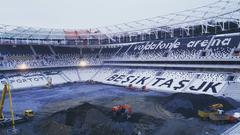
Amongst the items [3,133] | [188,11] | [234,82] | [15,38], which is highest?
[188,11]

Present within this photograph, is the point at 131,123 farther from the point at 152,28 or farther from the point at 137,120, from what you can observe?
the point at 152,28

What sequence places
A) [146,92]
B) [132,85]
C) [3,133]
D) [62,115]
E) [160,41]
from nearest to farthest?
[3,133] < [62,115] < [146,92] < [132,85] < [160,41]

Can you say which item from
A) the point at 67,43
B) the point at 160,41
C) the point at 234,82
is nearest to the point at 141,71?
the point at 160,41

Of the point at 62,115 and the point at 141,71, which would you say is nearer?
the point at 62,115

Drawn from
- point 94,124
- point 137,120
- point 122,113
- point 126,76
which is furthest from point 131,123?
point 126,76

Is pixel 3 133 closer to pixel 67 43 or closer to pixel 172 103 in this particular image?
pixel 172 103

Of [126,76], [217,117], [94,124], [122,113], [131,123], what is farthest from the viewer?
[126,76]

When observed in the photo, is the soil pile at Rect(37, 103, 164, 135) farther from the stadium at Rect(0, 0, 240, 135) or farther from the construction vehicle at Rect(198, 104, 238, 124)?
the construction vehicle at Rect(198, 104, 238, 124)

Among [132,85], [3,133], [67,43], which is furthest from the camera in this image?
[67,43]
